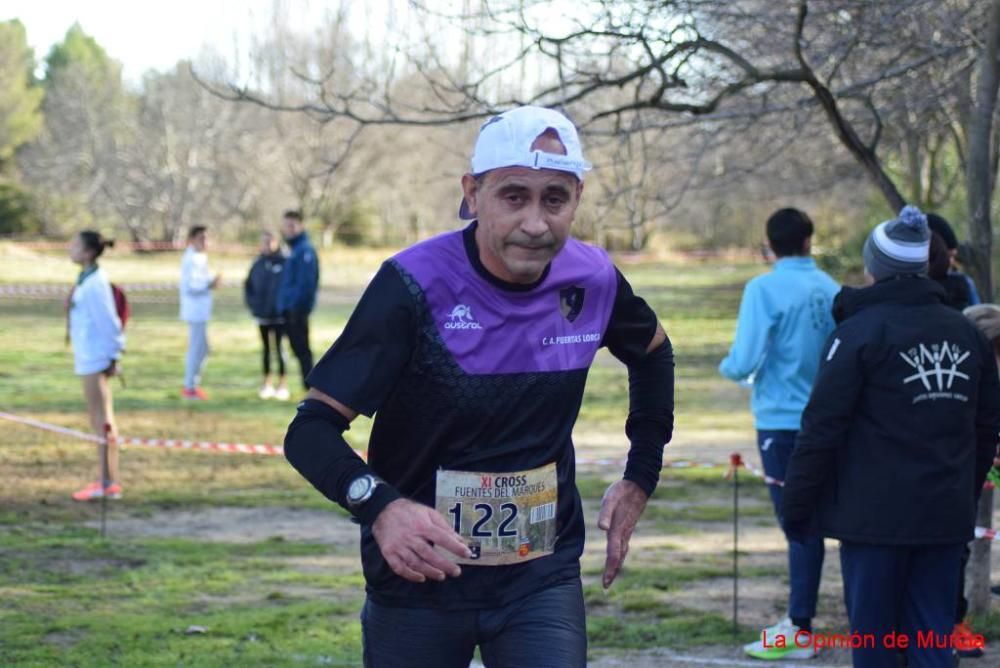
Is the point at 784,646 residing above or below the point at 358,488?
below

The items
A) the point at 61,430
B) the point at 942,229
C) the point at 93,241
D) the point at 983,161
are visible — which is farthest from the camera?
the point at 61,430

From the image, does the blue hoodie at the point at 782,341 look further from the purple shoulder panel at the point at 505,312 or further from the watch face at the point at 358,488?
the watch face at the point at 358,488

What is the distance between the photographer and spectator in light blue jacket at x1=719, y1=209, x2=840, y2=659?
687cm

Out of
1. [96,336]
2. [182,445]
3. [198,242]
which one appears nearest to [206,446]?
[182,445]

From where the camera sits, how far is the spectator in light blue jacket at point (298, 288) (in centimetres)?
1647

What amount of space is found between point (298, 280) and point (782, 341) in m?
10.3

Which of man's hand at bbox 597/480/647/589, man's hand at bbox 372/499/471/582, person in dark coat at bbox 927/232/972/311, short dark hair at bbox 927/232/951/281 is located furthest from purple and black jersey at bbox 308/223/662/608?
short dark hair at bbox 927/232/951/281

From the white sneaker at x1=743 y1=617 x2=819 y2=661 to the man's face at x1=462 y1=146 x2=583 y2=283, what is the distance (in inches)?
147

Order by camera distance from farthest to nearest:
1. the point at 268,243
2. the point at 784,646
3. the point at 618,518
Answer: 1. the point at 268,243
2. the point at 784,646
3. the point at 618,518

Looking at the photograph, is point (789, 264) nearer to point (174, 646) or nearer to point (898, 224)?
point (898, 224)

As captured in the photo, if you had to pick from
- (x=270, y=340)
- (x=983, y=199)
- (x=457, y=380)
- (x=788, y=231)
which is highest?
(x=983, y=199)

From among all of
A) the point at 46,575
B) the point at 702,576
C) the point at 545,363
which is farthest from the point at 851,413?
the point at 46,575

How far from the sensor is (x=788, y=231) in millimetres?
7117

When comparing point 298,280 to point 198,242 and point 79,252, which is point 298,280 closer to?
point 198,242
